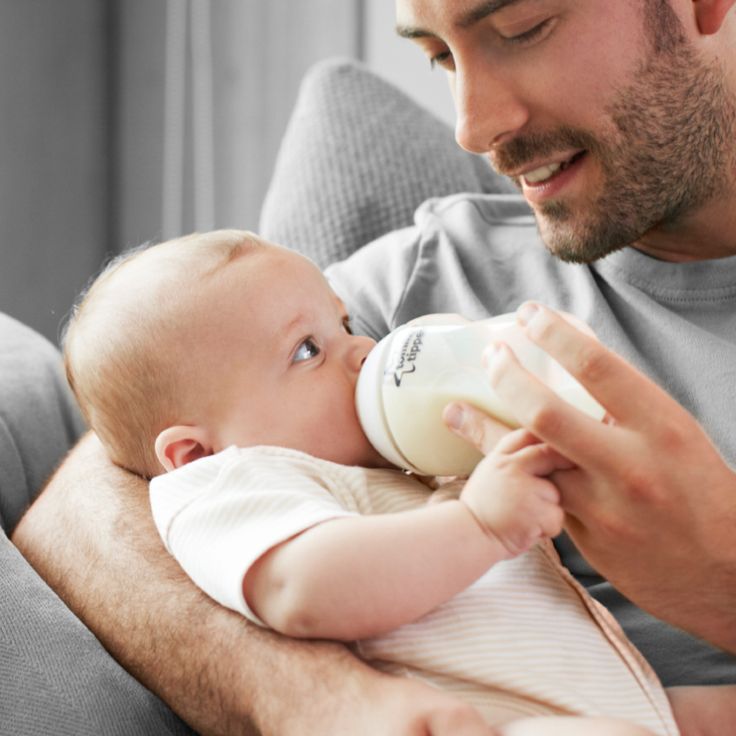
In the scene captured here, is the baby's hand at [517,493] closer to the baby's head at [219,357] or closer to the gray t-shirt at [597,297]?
the baby's head at [219,357]

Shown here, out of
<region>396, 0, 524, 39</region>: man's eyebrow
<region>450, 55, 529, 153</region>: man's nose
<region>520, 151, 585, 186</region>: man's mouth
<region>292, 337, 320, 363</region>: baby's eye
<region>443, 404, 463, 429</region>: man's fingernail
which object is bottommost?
<region>292, 337, 320, 363</region>: baby's eye

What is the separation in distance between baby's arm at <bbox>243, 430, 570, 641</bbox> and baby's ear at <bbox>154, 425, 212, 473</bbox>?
0.64 feet

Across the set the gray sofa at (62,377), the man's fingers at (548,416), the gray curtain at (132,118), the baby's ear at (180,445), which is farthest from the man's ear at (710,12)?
the gray curtain at (132,118)

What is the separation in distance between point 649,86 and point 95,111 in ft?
7.08

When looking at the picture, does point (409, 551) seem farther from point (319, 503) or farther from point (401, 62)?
point (401, 62)

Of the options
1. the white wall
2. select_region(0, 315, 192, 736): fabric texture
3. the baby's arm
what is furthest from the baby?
the white wall

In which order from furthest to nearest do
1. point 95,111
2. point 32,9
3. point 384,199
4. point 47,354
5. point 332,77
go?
point 95,111, point 32,9, point 332,77, point 384,199, point 47,354

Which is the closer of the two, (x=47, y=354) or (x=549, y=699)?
(x=549, y=699)

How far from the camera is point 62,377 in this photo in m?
1.57

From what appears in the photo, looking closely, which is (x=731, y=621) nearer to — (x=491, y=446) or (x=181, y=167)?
(x=491, y=446)

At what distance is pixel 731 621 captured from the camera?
102 cm

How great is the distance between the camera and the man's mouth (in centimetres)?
140

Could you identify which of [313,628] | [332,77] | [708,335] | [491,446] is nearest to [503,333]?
[491,446]

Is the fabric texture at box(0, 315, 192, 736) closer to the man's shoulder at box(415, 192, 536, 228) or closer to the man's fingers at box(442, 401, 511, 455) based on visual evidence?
the man's fingers at box(442, 401, 511, 455)
